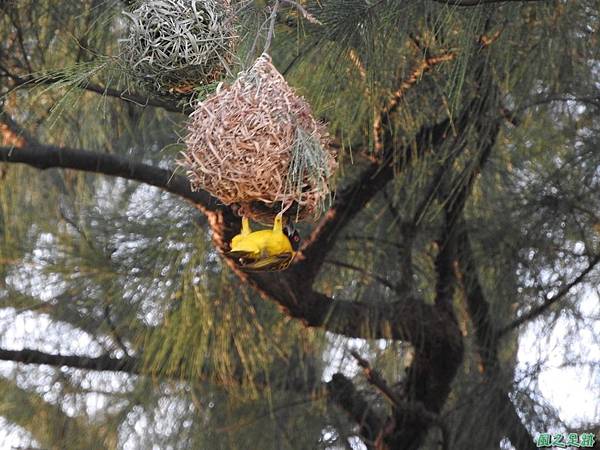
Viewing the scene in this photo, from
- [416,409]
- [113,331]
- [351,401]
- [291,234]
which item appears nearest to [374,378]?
[416,409]

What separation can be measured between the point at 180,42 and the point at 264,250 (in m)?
0.28

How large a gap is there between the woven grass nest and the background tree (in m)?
0.60

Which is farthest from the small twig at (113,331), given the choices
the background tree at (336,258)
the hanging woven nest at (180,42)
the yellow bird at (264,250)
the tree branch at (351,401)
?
the yellow bird at (264,250)

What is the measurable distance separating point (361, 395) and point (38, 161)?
0.95 metres

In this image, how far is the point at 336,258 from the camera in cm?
241

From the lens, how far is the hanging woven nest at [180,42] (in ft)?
4.08

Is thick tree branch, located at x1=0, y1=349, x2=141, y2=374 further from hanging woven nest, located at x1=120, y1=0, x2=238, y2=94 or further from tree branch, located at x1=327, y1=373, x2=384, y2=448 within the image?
hanging woven nest, located at x1=120, y1=0, x2=238, y2=94

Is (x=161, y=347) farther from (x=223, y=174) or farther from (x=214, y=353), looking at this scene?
(x=223, y=174)

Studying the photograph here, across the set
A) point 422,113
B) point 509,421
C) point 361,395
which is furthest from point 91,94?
point 509,421

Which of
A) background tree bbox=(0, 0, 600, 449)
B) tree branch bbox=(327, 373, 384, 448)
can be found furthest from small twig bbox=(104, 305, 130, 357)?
tree branch bbox=(327, 373, 384, 448)

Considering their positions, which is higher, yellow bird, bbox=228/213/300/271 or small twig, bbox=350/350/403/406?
small twig, bbox=350/350/403/406

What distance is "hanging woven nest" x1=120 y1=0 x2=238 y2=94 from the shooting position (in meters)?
1.24

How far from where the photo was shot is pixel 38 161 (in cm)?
188

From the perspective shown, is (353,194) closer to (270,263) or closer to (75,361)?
(75,361)
